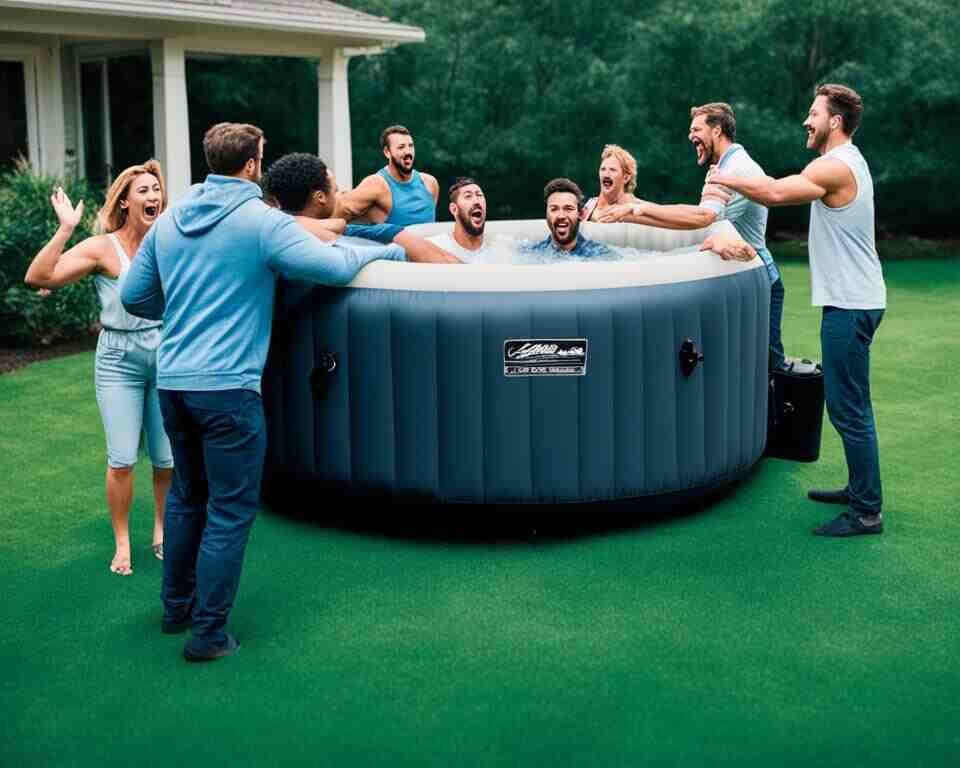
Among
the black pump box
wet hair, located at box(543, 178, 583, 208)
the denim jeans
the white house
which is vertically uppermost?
the white house

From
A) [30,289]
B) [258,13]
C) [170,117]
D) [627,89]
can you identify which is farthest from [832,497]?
[627,89]

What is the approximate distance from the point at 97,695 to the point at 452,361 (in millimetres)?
1876

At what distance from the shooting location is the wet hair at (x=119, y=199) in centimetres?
484

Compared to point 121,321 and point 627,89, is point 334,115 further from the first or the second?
point 121,321

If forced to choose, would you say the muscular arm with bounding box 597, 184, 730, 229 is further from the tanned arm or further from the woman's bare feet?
the woman's bare feet

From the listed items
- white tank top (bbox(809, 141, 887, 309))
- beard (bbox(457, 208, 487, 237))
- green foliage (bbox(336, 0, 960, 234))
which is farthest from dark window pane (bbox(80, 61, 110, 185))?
white tank top (bbox(809, 141, 887, 309))

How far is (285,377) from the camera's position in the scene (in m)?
5.31

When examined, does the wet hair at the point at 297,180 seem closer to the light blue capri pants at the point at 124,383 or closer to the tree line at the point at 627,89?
the light blue capri pants at the point at 124,383

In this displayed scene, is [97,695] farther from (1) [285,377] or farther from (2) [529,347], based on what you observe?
(2) [529,347]

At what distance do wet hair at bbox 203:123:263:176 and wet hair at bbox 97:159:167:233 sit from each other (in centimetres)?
81

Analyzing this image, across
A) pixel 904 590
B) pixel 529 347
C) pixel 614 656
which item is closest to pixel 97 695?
pixel 614 656

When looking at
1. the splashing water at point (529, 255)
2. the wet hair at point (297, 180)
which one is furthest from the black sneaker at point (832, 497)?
the wet hair at point (297, 180)

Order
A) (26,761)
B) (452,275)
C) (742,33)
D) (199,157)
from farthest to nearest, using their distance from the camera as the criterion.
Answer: (199,157) → (742,33) → (452,275) → (26,761)

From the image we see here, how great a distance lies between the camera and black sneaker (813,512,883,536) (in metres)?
5.33
